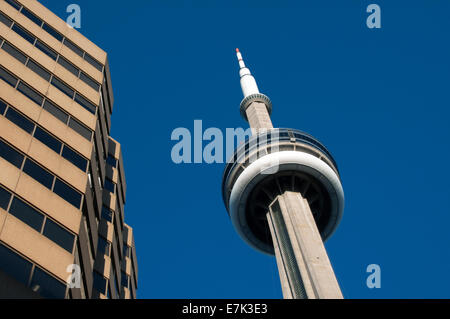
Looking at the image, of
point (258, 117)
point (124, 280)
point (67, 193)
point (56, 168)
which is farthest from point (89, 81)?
point (258, 117)

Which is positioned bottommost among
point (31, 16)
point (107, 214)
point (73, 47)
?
point (107, 214)

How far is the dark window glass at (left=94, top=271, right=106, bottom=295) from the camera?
30.9m

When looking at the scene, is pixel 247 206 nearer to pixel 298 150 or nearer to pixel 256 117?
pixel 298 150

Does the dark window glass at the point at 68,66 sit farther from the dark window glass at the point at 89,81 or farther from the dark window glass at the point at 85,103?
the dark window glass at the point at 85,103

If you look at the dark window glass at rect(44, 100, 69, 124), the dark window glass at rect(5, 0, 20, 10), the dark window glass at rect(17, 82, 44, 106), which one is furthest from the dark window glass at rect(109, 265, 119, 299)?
the dark window glass at rect(5, 0, 20, 10)

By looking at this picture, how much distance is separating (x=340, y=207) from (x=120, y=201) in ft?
60.4

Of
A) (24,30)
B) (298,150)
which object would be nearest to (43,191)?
(24,30)

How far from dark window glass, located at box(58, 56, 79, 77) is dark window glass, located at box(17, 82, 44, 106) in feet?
18.8

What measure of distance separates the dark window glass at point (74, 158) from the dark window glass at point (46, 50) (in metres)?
9.56

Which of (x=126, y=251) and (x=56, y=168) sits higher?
(x=126, y=251)

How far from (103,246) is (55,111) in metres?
8.49

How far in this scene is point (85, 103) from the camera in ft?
115

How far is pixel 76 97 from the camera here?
34688 millimetres

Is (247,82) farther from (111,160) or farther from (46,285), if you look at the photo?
(46,285)
